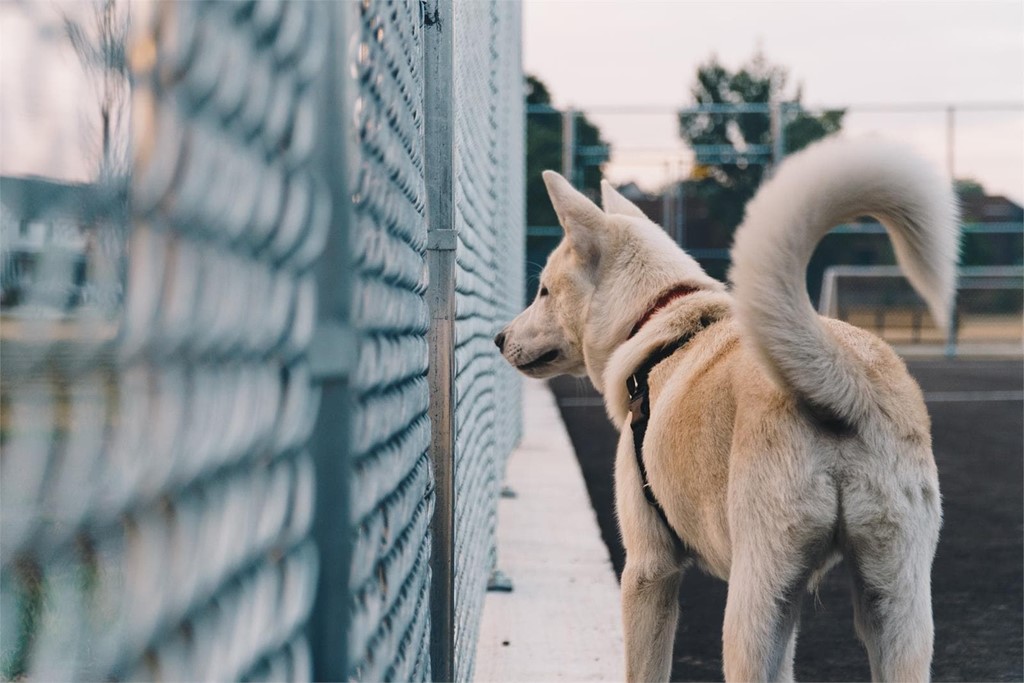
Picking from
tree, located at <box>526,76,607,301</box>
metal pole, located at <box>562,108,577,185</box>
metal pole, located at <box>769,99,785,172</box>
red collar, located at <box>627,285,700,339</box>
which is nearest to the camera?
red collar, located at <box>627,285,700,339</box>

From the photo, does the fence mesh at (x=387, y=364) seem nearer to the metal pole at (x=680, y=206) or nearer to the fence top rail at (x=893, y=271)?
the metal pole at (x=680, y=206)

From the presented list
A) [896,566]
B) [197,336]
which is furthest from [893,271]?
[197,336]

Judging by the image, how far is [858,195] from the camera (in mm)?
2395

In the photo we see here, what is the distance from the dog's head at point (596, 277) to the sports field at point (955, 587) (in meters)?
1.28

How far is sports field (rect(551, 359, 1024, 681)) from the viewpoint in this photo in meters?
3.90

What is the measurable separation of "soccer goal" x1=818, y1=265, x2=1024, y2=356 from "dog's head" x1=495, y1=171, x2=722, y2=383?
19893 mm

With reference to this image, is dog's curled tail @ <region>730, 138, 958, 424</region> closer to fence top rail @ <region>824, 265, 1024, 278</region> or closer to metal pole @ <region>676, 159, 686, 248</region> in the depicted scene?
metal pole @ <region>676, 159, 686, 248</region>

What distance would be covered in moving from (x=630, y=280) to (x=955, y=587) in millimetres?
Answer: 2566

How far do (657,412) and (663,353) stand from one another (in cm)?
32

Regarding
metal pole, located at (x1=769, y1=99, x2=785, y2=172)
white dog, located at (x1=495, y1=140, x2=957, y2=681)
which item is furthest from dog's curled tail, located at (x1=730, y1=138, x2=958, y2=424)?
metal pole, located at (x1=769, y1=99, x2=785, y2=172)

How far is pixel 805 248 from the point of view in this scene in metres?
2.35

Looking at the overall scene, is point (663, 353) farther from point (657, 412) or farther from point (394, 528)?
point (394, 528)

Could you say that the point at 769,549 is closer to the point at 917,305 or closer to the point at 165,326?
the point at 165,326

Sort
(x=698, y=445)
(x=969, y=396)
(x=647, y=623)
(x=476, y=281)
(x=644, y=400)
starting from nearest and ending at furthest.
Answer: (x=698, y=445)
(x=647, y=623)
(x=644, y=400)
(x=476, y=281)
(x=969, y=396)
